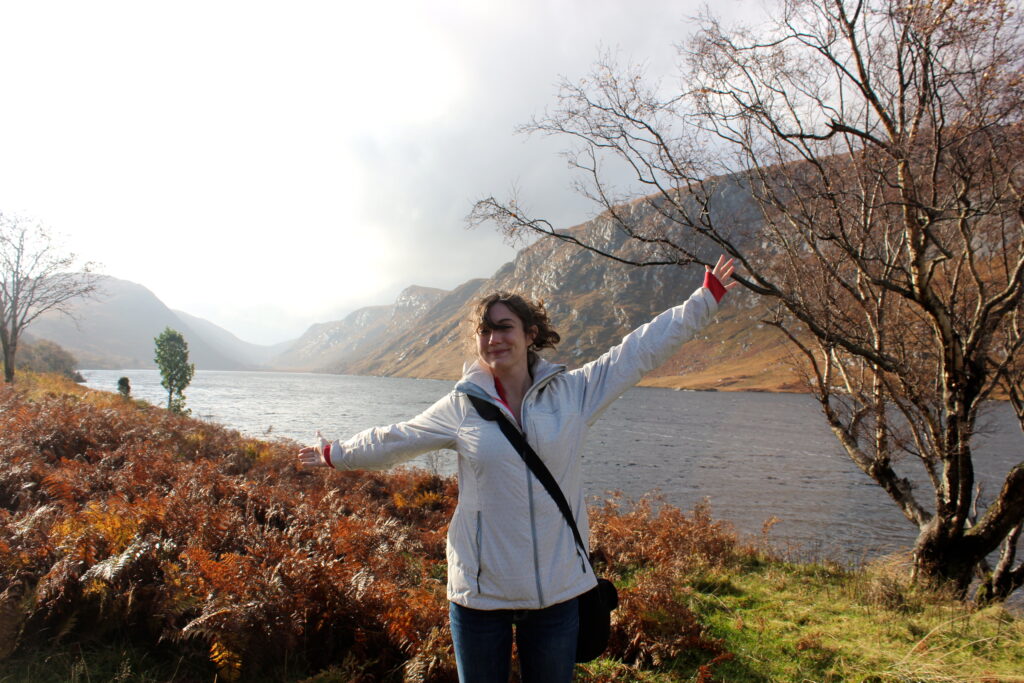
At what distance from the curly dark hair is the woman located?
1.8 inches

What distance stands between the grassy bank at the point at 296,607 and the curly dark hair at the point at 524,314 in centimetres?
252

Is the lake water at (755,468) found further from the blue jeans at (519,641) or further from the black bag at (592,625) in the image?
the blue jeans at (519,641)

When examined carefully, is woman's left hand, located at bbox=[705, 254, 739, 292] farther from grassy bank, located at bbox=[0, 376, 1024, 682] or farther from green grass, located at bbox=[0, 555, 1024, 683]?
green grass, located at bbox=[0, 555, 1024, 683]

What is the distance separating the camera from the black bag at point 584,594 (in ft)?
8.32

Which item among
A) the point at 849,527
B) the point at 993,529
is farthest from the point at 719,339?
the point at 993,529

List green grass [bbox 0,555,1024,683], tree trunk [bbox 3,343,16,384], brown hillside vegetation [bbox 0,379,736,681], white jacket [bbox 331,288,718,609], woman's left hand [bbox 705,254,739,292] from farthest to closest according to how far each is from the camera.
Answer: tree trunk [bbox 3,343,16,384] < brown hillside vegetation [bbox 0,379,736,681] < green grass [bbox 0,555,1024,683] < woman's left hand [bbox 705,254,739,292] < white jacket [bbox 331,288,718,609]

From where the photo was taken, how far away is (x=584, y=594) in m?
2.72

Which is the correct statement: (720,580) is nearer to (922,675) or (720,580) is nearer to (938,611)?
(938,611)

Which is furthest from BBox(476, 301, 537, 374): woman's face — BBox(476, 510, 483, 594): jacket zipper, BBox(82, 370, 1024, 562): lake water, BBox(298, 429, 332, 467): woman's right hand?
BBox(82, 370, 1024, 562): lake water

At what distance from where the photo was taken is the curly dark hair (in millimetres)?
2891

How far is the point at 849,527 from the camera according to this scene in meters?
16.9

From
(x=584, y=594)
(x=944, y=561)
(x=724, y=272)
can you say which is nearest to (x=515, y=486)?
(x=584, y=594)

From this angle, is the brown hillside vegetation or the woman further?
the brown hillside vegetation

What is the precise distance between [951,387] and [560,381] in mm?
6031
